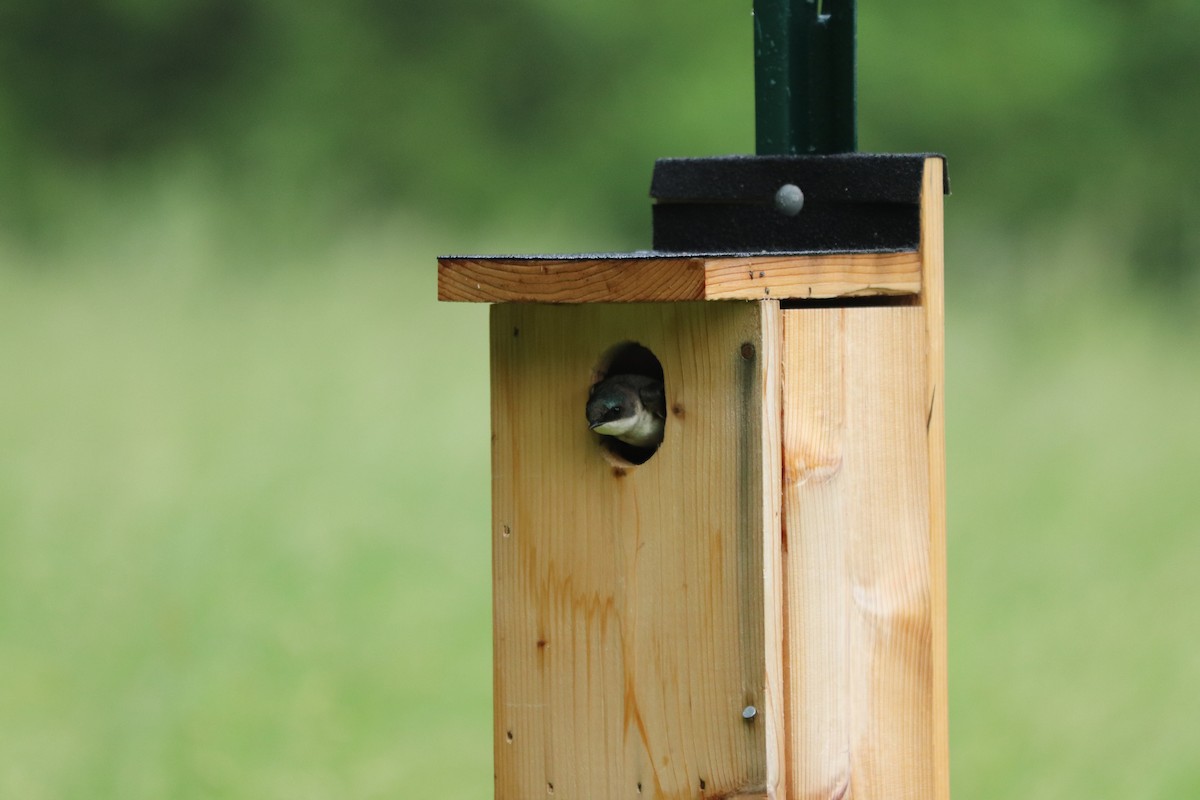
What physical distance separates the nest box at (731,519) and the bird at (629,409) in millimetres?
32

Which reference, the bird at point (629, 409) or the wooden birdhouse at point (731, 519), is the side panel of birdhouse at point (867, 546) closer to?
the wooden birdhouse at point (731, 519)

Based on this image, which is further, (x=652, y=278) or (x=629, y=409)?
(x=629, y=409)

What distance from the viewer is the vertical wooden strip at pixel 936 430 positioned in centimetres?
197

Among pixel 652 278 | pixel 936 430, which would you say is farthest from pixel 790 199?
pixel 652 278

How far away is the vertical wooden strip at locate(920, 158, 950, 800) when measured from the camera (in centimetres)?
197

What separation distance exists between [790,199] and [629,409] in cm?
46

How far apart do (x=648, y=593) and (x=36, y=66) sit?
3.54 meters

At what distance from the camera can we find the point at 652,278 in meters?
1.68

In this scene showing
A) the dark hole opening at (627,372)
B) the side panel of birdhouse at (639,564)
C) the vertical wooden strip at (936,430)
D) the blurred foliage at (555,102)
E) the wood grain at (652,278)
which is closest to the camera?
the wood grain at (652,278)

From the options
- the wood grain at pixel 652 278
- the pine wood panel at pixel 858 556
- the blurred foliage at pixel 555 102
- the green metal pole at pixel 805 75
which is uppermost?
the blurred foliage at pixel 555 102

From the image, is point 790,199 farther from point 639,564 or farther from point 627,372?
point 639,564

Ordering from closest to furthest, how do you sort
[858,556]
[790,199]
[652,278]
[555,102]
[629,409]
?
[652,278] → [629,409] → [858,556] → [790,199] → [555,102]

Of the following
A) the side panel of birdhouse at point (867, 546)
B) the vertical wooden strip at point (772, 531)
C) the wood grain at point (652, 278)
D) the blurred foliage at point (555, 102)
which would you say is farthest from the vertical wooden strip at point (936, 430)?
the blurred foliage at point (555, 102)

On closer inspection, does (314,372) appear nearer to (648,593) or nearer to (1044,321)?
(1044,321)
